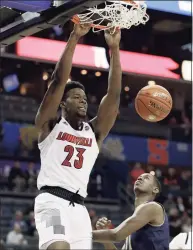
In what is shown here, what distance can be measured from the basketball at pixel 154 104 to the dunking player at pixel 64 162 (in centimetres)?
79

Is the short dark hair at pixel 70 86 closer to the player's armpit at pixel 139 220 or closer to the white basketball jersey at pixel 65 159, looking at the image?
the white basketball jersey at pixel 65 159

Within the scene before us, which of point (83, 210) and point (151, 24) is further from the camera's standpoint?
point (151, 24)

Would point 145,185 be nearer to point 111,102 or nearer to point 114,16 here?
point 111,102

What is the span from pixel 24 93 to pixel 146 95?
16.7 meters

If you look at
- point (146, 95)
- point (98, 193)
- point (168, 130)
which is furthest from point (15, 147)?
point (146, 95)

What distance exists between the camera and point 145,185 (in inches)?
280

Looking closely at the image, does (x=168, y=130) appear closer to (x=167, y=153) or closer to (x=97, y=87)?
(x=167, y=153)

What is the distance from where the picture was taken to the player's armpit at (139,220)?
21.7 ft

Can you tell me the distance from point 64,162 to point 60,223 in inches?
21.3

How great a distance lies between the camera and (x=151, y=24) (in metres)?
21.6

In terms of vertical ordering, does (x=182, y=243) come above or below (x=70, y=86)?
below

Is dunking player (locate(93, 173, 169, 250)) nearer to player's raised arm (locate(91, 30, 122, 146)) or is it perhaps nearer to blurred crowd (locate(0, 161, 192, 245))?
player's raised arm (locate(91, 30, 122, 146))

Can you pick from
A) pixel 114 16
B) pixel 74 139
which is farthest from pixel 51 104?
pixel 114 16

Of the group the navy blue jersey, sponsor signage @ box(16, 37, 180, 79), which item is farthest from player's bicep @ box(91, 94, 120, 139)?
sponsor signage @ box(16, 37, 180, 79)
